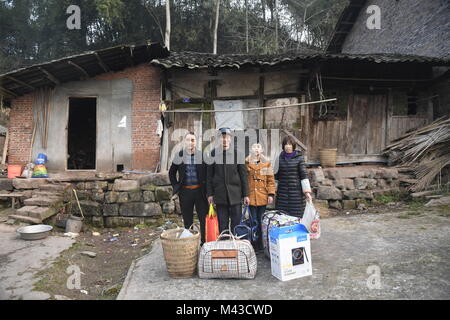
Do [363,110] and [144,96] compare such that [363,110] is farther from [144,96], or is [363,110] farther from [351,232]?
[144,96]

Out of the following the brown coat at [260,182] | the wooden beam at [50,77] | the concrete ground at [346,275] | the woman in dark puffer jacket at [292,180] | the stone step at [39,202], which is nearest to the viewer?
the concrete ground at [346,275]

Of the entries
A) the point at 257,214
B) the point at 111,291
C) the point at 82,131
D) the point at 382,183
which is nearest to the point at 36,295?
the point at 111,291

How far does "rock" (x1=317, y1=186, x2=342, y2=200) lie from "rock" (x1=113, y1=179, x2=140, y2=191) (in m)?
4.74

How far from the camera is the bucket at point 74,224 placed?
666cm

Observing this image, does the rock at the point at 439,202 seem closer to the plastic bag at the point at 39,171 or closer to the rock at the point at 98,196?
the rock at the point at 98,196

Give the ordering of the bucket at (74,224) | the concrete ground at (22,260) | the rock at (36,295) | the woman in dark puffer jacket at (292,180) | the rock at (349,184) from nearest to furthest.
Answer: the rock at (36,295) → the concrete ground at (22,260) → the woman in dark puffer jacket at (292,180) → the bucket at (74,224) → the rock at (349,184)

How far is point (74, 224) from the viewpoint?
22.0 feet

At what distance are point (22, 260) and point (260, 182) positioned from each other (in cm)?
407

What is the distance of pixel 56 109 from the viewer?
8.41 meters

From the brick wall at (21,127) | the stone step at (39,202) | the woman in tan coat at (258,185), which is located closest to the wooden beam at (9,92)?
the brick wall at (21,127)

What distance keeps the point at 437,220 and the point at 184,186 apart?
517 cm

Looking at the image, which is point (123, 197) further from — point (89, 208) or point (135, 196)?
point (89, 208)

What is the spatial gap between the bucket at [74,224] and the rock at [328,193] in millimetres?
6019

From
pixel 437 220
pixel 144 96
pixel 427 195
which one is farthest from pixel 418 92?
pixel 144 96
